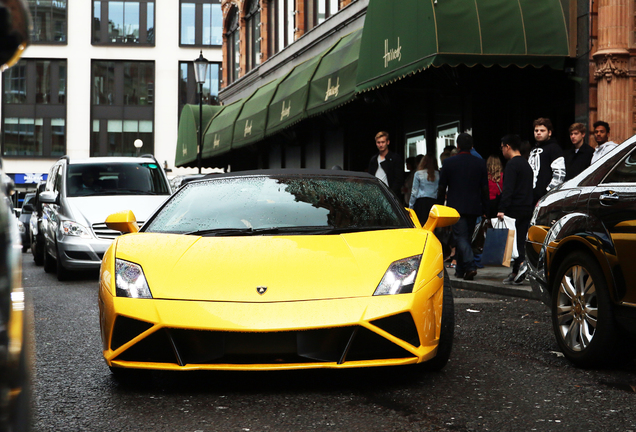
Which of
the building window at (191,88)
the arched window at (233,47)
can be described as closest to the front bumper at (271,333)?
the arched window at (233,47)

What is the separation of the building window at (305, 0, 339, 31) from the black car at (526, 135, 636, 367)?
16.5 m

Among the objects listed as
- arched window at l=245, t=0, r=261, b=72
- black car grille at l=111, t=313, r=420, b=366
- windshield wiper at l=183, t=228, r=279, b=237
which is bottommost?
black car grille at l=111, t=313, r=420, b=366

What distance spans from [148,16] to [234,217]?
5611 cm

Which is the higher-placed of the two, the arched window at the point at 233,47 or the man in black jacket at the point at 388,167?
the arched window at the point at 233,47

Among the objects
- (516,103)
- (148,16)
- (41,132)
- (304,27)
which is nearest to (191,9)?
(148,16)

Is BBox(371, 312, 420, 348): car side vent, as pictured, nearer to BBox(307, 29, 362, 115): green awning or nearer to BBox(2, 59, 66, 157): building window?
BBox(307, 29, 362, 115): green awning

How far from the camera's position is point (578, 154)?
1009 centimetres

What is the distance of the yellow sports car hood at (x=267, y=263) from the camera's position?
4.28 m

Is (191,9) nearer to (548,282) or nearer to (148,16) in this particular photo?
(148,16)

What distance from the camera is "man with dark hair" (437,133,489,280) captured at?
33.9 ft

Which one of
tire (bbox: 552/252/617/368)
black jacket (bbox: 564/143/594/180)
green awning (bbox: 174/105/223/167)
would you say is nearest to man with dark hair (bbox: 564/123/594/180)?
black jacket (bbox: 564/143/594/180)

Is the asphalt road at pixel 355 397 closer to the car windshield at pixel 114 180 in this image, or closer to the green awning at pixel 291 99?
the car windshield at pixel 114 180

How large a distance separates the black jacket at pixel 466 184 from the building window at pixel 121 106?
49552mm

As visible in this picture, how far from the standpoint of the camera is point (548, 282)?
559 cm
